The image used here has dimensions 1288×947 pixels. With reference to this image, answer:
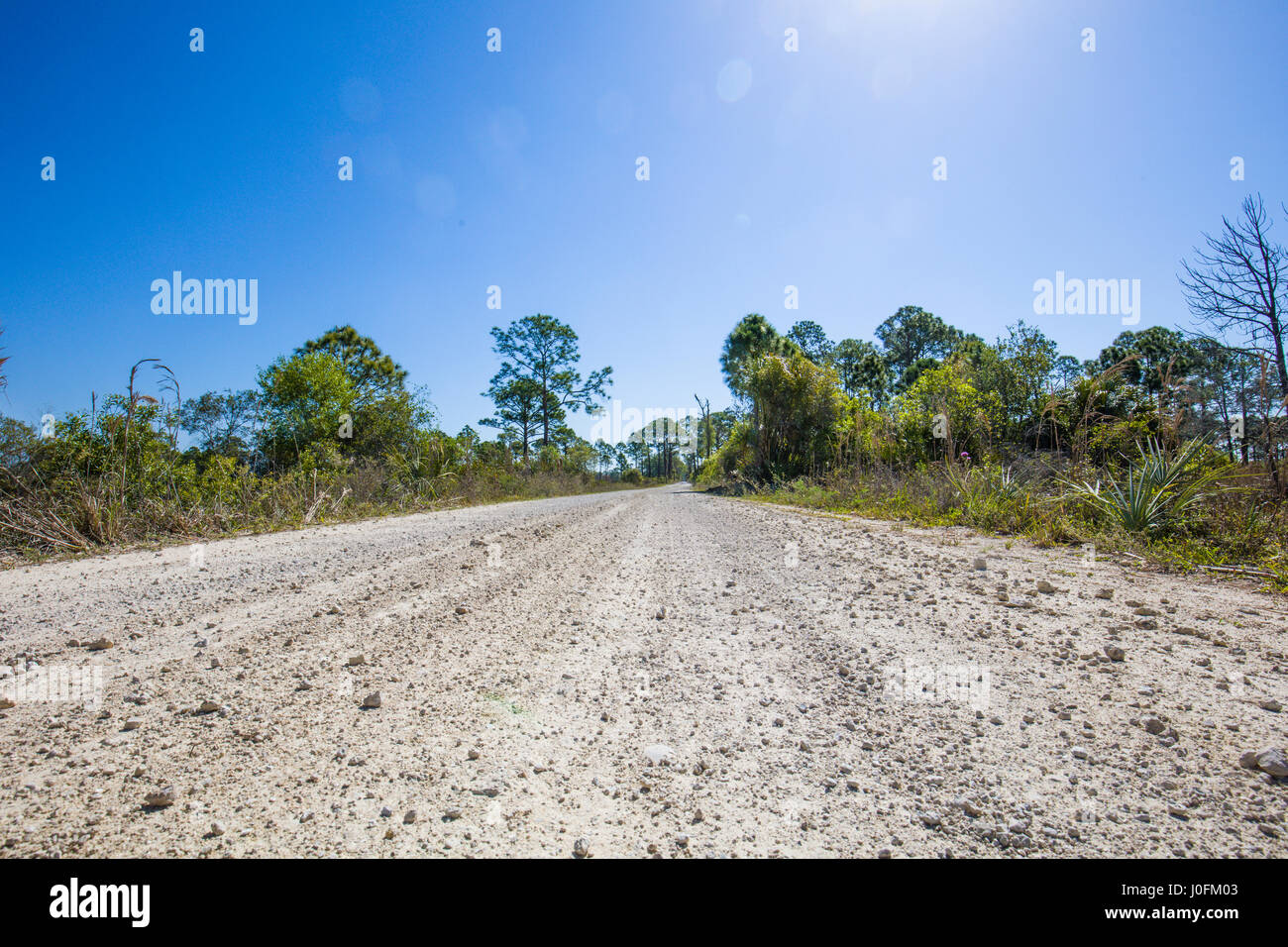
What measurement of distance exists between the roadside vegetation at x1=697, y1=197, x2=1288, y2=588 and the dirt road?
5.65 feet

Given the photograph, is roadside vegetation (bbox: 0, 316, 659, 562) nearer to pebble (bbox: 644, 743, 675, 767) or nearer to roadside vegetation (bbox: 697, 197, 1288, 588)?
pebble (bbox: 644, 743, 675, 767)

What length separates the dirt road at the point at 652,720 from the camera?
128 centimetres

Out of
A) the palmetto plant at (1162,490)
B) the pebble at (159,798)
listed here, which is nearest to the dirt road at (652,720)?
the pebble at (159,798)

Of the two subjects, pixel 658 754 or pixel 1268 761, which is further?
pixel 658 754

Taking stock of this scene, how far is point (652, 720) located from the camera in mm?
1880

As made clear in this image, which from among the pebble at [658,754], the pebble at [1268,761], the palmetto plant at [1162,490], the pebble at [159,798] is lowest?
the pebble at [658,754]

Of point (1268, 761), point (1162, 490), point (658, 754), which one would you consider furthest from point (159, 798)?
point (1162, 490)

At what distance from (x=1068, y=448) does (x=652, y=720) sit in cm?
1104

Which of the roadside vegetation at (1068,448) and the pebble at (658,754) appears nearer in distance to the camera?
the pebble at (658,754)

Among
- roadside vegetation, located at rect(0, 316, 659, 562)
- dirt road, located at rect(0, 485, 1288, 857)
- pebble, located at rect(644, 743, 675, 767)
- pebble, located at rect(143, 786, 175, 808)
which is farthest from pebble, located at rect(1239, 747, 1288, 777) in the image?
roadside vegetation, located at rect(0, 316, 659, 562)

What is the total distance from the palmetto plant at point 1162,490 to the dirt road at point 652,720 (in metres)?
1.77

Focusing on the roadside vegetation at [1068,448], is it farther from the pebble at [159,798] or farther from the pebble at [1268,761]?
the pebble at [159,798]

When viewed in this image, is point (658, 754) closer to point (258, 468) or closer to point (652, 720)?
point (652, 720)
